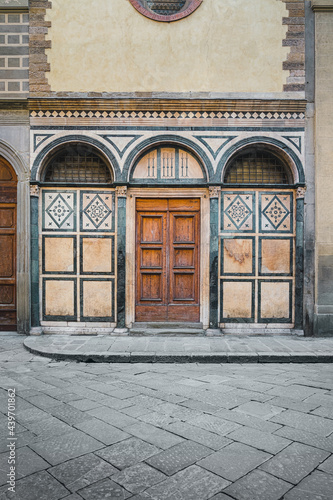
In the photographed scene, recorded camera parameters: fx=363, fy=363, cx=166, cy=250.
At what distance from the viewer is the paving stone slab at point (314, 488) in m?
2.24

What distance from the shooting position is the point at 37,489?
2.31m

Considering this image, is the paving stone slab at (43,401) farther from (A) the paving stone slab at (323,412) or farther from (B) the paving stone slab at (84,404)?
(A) the paving stone slab at (323,412)

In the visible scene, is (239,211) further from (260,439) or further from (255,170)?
(260,439)

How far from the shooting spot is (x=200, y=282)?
765cm

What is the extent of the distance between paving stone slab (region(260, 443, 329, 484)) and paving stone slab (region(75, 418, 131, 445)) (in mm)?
1190

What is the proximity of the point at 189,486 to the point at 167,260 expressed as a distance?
551cm

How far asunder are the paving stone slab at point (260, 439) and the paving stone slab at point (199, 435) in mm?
124

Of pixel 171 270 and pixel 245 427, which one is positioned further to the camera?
pixel 171 270

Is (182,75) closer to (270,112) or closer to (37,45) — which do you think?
(270,112)

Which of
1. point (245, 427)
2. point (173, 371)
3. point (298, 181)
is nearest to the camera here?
point (245, 427)

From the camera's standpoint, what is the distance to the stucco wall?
7.54 metres

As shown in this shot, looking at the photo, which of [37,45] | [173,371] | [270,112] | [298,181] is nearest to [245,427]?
[173,371]

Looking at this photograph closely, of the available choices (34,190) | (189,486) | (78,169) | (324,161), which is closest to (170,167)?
(78,169)

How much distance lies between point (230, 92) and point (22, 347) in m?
6.50
